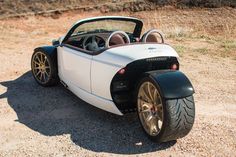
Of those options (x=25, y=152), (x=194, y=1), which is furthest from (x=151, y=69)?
(x=194, y=1)

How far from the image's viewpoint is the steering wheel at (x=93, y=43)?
23.4 feet

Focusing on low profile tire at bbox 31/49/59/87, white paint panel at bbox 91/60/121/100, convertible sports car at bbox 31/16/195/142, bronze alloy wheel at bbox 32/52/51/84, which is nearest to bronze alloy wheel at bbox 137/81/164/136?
convertible sports car at bbox 31/16/195/142

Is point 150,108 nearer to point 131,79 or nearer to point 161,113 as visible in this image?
point 161,113

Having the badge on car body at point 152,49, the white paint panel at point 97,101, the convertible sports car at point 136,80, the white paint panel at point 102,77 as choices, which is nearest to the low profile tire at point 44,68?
the convertible sports car at point 136,80

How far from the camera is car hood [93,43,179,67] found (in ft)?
19.4

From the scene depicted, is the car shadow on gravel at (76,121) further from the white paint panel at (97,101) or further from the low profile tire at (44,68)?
the white paint panel at (97,101)

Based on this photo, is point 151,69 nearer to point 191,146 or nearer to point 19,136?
point 191,146

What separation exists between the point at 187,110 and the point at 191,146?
1.97 ft

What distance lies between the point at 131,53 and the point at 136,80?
0.44 metres

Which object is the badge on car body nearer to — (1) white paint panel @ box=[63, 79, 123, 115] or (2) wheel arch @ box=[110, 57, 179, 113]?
(2) wheel arch @ box=[110, 57, 179, 113]

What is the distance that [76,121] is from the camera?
6.58m

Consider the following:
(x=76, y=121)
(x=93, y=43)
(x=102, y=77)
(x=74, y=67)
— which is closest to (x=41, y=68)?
(x=74, y=67)

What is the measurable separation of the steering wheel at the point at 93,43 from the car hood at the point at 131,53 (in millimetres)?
771

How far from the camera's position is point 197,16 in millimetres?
20625
